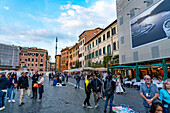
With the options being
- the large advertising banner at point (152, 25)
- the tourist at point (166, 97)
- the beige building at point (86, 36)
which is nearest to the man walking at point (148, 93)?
the tourist at point (166, 97)

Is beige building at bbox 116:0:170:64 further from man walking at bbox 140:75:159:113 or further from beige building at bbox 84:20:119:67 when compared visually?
man walking at bbox 140:75:159:113

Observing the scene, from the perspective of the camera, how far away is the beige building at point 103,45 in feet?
91.5

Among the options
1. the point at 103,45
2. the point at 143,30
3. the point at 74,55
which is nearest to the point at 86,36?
the point at 103,45

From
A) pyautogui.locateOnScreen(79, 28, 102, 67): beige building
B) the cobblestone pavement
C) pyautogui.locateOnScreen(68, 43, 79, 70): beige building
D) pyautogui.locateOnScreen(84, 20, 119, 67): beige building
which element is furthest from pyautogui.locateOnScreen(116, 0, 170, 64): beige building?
pyautogui.locateOnScreen(68, 43, 79, 70): beige building

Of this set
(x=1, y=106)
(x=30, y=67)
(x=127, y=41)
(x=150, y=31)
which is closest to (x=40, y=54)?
(x=30, y=67)

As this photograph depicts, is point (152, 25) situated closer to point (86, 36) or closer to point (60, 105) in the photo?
point (60, 105)

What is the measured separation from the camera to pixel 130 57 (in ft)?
71.8

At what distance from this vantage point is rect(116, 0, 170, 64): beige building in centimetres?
1616

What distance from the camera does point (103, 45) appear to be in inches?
1288

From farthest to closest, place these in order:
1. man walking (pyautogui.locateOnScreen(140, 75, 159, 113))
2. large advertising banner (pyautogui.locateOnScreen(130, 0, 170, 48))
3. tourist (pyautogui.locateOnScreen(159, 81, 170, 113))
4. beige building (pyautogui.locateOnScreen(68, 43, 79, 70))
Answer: beige building (pyautogui.locateOnScreen(68, 43, 79, 70)), large advertising banner (pyautogui.locateOnScreen(130, 0, 170, 48)), man walking (pyautogui.locateOnScreen(140, 75, 159, 113)), tourist (pyautogui.locateOnScreen(159, 81, 170, 113))

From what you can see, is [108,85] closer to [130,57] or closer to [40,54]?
[130,57]

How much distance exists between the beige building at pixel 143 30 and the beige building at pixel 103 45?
3035 mm

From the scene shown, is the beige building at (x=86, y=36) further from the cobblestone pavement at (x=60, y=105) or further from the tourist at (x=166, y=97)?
the tourist at (x=166, y=97)

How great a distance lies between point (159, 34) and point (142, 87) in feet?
51.2
